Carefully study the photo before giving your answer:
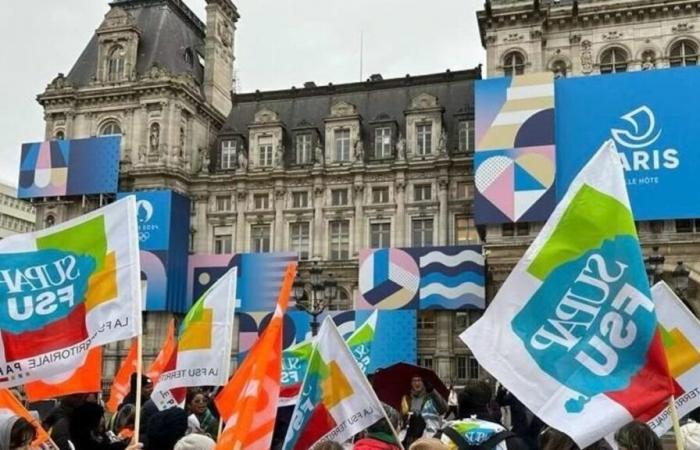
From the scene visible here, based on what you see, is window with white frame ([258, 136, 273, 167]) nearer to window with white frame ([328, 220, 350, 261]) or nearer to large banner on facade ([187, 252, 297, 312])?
window with white frame ([328, 220, 350, 261])

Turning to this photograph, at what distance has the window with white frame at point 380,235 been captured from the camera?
129ft

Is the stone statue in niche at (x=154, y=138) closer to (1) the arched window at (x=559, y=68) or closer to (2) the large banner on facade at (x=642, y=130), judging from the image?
Result: (1) the arched window at (x=559, y=68)

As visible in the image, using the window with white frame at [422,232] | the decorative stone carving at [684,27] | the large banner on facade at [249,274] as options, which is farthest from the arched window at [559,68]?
the large banner on facade at [249,274]

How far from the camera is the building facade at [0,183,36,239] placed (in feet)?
310

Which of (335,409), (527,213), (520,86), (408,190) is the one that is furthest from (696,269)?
(335,409)

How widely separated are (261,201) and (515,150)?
15257mm

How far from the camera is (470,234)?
38.1 m

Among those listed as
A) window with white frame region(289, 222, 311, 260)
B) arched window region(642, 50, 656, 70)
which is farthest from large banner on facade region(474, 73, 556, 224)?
window with white frame region(289, 222, 311, 260)

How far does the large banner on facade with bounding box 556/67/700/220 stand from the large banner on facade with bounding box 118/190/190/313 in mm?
19244

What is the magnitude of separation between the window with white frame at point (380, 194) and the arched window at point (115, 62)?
52.2 ft

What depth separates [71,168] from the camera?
41.1 metres

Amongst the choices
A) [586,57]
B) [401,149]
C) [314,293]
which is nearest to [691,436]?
[314,293]

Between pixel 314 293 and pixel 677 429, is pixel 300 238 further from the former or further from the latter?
pixel 677 429

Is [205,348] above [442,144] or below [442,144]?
below
